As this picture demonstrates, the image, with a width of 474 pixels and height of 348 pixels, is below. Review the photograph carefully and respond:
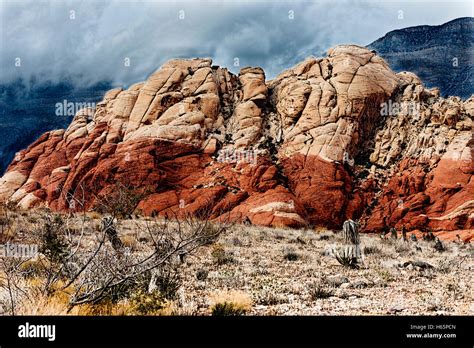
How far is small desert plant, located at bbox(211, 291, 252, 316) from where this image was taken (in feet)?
14.8

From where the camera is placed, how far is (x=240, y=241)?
1206 cm

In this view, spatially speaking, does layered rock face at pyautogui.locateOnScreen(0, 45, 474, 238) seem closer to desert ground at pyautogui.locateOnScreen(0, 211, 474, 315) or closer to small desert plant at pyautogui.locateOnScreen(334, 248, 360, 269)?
small desert plant at pyautogui.locateOnScreen(334, 248, 360, 269)

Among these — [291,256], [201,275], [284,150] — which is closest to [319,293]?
[201,275]

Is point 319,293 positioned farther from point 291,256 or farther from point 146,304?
point 291,256

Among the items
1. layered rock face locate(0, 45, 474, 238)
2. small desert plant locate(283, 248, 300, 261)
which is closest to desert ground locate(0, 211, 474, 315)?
small desert plant locate(283, 248, 300, 261)

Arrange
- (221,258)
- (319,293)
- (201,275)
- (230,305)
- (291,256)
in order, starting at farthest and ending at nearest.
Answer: (291,256)
(221,258)
(201,275)
(319,293)
(230,305)

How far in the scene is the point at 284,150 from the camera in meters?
30.8

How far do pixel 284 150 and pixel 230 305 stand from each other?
26.7m

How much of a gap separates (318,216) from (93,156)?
58.3 feet

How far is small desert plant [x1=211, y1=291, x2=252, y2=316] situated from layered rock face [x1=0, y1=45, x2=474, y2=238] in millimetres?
18945

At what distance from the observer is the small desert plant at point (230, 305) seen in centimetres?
451

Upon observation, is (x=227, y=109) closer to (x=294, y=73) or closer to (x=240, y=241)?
(x=294, y=73)
